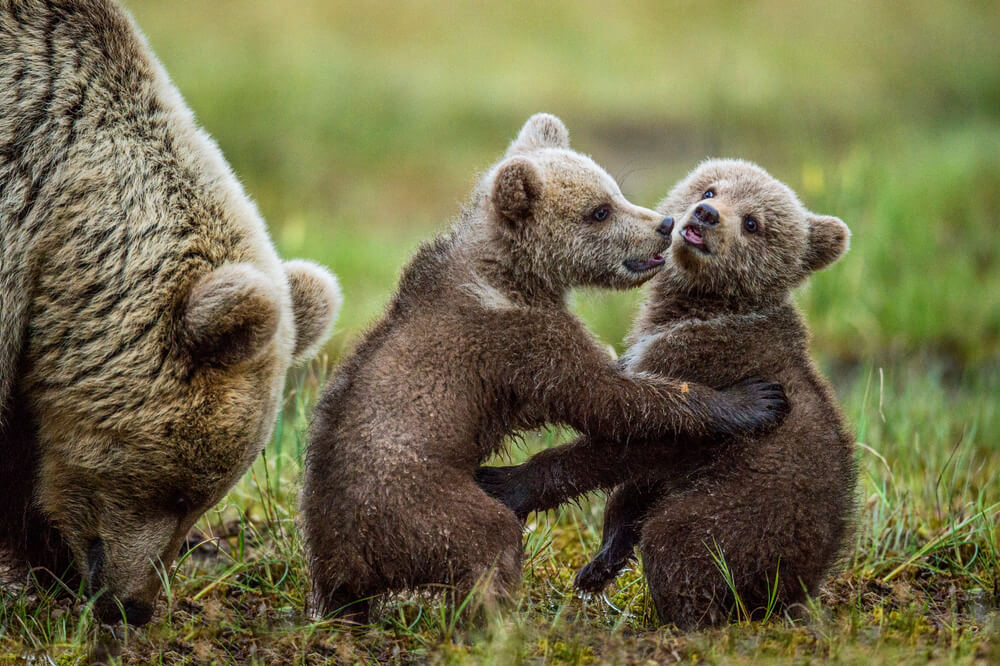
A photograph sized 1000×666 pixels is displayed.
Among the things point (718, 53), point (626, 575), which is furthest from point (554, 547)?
point (718, 53)

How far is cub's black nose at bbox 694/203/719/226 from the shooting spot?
484 centimetres

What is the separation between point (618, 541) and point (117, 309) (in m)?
2.16

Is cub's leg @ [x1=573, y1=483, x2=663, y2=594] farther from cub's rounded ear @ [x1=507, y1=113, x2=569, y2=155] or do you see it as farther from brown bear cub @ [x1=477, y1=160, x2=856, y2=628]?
cub's rounded ear @ [x1=507, y1=113, x2=569, y2=155]

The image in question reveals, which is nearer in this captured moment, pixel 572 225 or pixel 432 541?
pixel 432 541

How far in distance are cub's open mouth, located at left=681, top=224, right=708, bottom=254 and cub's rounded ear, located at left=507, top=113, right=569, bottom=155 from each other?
26.9 inches

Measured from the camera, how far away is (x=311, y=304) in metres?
4.75

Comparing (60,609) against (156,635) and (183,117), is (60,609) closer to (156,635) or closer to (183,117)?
(156,635)

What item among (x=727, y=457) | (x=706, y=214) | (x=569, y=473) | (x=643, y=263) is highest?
(x=706, y=214)

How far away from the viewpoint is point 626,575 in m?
5.28

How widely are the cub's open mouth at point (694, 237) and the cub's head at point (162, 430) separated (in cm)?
163

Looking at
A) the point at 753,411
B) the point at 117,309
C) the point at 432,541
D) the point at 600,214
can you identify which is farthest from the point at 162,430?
the point at 753,411

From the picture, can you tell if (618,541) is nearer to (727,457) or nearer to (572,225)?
(727,457)

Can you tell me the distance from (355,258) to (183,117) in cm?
615

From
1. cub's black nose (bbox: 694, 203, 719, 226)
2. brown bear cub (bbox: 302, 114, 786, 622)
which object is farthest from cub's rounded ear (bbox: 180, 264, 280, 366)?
cub's black nose (bbox: 694, 203, 719, 226)
